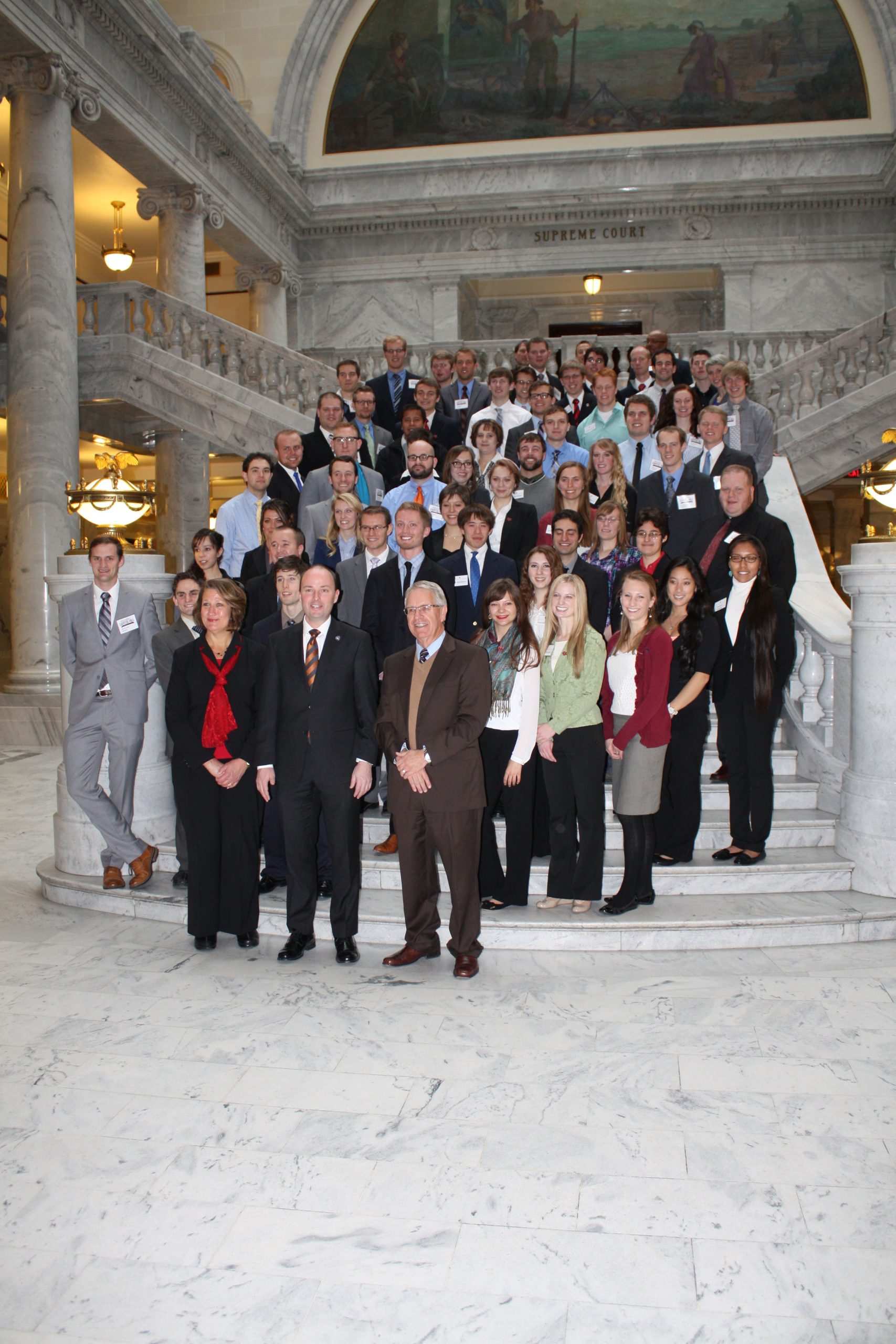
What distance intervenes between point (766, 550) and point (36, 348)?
9.06 meters

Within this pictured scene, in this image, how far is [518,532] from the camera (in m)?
6.29

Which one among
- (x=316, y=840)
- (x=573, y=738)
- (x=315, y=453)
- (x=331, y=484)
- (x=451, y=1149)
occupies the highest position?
(x=315, y=453)

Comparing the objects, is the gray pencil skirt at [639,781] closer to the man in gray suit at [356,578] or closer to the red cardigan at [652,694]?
the red cardigan at [652,694]

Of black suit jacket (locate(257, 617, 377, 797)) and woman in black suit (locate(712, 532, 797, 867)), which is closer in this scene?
black suit jacket (locate(257, 617, 377, 797))

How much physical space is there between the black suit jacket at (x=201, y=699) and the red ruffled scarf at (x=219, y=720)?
22 mm

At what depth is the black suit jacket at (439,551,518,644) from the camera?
5695mm

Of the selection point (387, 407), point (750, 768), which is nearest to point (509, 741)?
point (750, 768)

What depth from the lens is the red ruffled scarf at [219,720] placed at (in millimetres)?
5051

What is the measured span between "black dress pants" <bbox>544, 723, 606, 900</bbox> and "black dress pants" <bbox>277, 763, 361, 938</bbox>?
40.9 inches

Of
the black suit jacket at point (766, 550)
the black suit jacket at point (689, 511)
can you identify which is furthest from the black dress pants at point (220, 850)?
the black suit jacket at point (689, 511)

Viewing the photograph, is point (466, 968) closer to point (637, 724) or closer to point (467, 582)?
point (637, 724)

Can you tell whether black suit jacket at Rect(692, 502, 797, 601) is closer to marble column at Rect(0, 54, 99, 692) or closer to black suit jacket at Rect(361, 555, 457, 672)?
black suit jacket at Rect(361, 555, 457, 672)

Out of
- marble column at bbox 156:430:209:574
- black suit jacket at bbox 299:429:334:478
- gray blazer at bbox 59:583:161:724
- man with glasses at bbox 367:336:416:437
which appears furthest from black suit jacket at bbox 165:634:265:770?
marble column at bbox 156:430:209:574

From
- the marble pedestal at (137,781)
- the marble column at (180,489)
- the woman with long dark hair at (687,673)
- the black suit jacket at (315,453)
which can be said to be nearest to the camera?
the woman with long dark hair at (687,673)
